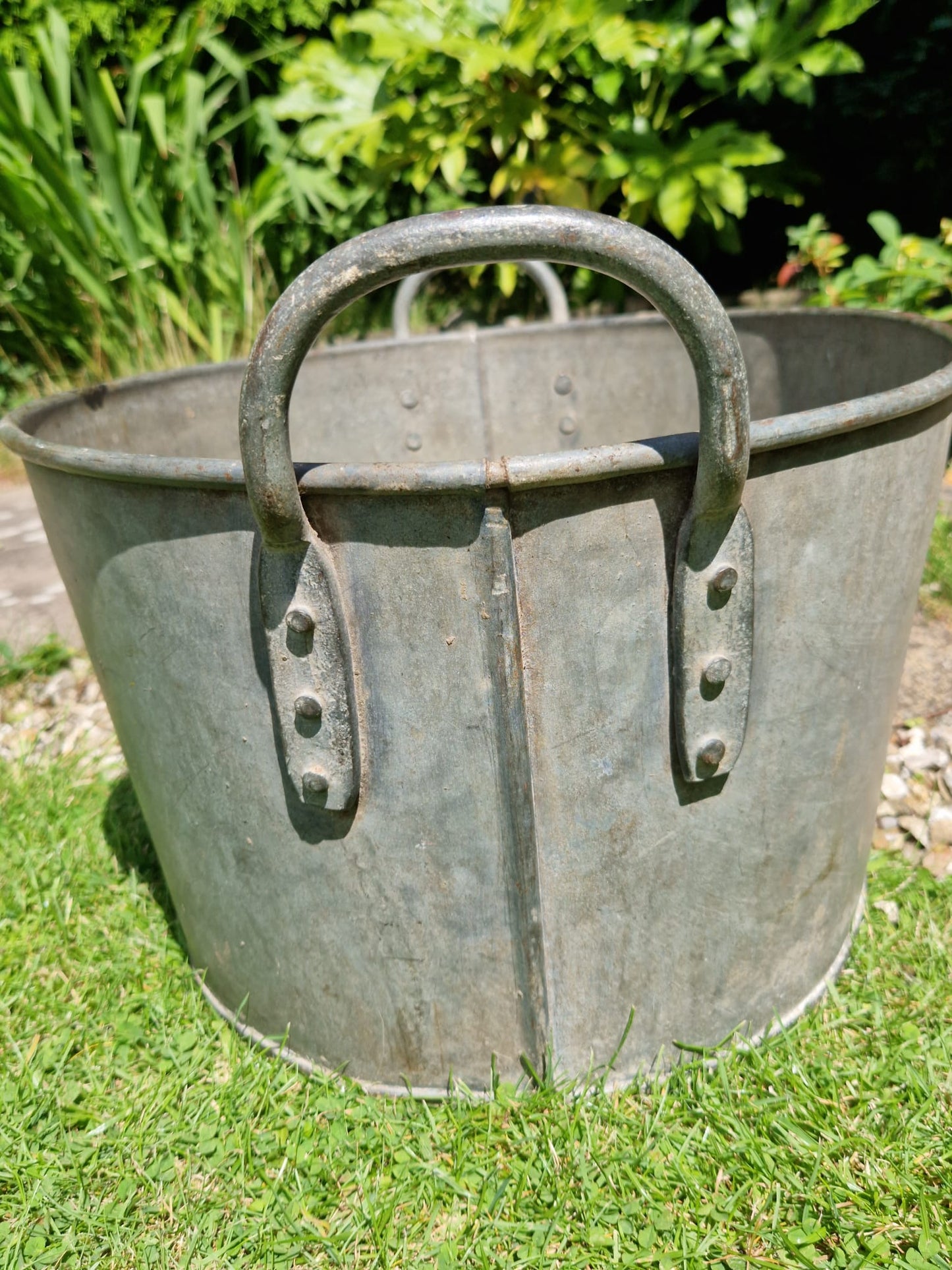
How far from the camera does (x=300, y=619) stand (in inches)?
41.2

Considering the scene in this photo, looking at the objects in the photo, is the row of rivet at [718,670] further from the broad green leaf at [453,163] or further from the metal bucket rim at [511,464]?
the broad green leaf at [453,163]

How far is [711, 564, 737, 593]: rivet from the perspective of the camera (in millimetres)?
1044

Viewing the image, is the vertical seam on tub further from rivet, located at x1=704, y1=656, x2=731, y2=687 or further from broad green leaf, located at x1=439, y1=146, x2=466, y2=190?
broad green leaf, located at x1=439, y1=146, x2=466, y2=190

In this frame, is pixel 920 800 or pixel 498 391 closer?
pixel 920 800

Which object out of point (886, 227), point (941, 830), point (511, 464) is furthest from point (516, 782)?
point (886, 227)

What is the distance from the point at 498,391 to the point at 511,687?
1.20m

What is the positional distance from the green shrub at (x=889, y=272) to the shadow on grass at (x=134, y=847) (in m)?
2.14

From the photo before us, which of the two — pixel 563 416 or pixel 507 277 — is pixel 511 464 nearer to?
pixel 563 416

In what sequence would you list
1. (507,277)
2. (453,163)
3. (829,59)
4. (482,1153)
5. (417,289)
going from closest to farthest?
(482,1153)
(417,289)
(829,59)
(453,163)
(507,277)

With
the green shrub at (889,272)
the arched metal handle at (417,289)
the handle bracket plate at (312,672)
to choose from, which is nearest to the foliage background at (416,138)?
the green shrub at (889,272)

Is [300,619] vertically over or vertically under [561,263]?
under

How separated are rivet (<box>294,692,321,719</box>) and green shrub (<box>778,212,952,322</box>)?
2.04 meters

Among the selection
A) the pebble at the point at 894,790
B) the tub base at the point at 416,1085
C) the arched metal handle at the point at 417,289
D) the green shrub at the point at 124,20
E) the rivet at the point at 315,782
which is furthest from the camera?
the green shrub at the point at 124,20

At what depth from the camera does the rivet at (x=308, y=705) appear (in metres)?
1.09
